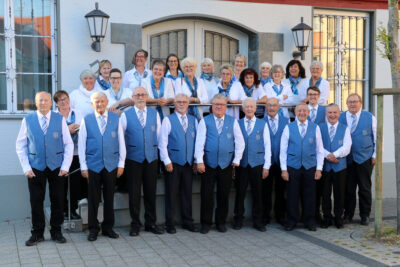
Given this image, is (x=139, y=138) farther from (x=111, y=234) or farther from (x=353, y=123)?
(x=353, y=123)

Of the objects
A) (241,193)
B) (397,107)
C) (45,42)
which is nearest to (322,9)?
(397,107)

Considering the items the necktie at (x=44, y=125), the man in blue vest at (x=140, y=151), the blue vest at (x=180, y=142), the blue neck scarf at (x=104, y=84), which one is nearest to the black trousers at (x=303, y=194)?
the blue vest at (x=180, y=142)

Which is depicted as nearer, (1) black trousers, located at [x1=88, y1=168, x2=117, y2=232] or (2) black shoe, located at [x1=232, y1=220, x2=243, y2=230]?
(1) black trousers, located at [x1=88, y1=168, x2=117, y2=232]

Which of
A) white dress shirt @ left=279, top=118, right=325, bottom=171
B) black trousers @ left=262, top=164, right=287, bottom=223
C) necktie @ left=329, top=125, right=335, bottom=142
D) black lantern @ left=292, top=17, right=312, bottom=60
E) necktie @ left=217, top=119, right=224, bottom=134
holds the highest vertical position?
black lantern @ left=292, top=17, right=312, bottom=60

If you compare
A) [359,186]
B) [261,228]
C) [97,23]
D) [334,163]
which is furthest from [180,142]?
[359,186]

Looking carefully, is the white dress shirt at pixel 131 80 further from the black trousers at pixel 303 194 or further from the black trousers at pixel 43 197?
the black trousers at pixel 303 194

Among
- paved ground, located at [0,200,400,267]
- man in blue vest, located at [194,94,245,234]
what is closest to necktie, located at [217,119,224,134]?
man in blue vest, located at [194,94,245,234]

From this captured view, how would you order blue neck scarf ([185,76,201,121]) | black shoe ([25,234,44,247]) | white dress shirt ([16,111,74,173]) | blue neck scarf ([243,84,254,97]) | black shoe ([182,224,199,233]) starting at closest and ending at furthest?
white dress shirt ([16,111,74,173]) < black shoe ([25,234,44,247]) < black shoe ([182,224,199,233]) < blue neck scarf ([185,76,201,121]) < blue neck scarf ([243,84,254,97])

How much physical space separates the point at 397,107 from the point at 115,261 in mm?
4037

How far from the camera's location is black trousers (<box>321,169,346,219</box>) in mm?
7152

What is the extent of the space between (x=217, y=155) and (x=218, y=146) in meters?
0.12

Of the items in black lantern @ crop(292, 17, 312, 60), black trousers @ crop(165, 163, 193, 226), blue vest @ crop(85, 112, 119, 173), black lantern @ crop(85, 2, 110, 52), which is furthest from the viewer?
black lantern @ crop(292, 17, 312, 60)

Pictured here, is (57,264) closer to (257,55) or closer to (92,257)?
(92,257)

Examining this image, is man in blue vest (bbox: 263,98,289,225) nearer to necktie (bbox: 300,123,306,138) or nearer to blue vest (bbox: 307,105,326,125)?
necktie (bbox: 300,123,306,138)
